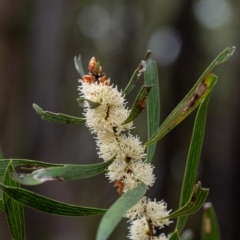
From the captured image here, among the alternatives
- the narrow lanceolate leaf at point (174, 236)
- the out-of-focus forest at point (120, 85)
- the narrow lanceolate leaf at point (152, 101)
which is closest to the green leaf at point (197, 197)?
the narrow lanceolate leaf at point (174, 236)

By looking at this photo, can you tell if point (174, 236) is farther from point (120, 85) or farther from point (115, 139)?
point (120, 85)

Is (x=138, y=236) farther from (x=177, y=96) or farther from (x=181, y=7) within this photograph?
(x=181, y=7)

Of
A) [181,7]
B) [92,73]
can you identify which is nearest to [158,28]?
[181,7]

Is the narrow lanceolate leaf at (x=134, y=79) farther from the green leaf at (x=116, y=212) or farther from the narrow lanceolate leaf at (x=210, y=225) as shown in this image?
the narrow lanceolate leaf at (x=210, y=225)

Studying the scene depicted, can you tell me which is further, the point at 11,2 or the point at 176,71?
the point at 176,71

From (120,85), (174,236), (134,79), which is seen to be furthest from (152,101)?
(120,85)

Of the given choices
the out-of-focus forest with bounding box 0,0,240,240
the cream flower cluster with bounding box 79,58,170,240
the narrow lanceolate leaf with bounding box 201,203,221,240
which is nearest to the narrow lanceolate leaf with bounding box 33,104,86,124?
the cream flower cluster with bounding box 79,58,170,240
